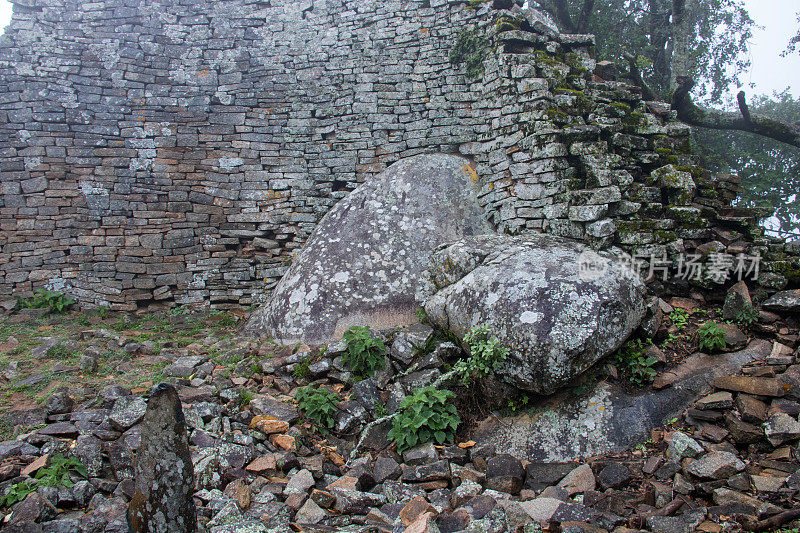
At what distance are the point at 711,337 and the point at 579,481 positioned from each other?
211 centimetres

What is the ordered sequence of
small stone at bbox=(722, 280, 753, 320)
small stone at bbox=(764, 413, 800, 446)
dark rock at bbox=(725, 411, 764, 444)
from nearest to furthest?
small stone at bbox=(764, 413, 800, 446)
dark rock at bbox=(725, 411, 764, 444)
small stone at bbox=(722, 280, 753, 320)

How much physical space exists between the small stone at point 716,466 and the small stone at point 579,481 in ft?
2.41

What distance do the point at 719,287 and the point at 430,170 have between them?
4195mm

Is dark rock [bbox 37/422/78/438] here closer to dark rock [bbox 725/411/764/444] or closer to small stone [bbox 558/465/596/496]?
small stone [bbox 558/465/596/496]

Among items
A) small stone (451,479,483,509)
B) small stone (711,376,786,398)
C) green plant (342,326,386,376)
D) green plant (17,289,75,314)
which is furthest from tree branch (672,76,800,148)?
green plant (17,289,75,314)

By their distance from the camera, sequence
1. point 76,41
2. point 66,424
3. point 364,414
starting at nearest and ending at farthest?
1. point 66,424
2. point 364,414
3. point 76,41

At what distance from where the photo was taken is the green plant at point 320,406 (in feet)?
16.2

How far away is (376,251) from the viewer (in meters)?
7.04

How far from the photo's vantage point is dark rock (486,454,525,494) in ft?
13.4

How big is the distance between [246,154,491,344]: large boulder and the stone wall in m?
0.51

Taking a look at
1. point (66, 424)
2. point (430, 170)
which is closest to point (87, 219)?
point (66, 424)

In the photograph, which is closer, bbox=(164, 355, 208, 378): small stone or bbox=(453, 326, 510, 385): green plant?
bbox=(453, 326, 510, 385): green plant

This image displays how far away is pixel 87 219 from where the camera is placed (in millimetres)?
8109

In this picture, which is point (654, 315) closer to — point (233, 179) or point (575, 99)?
point (575, 99)
